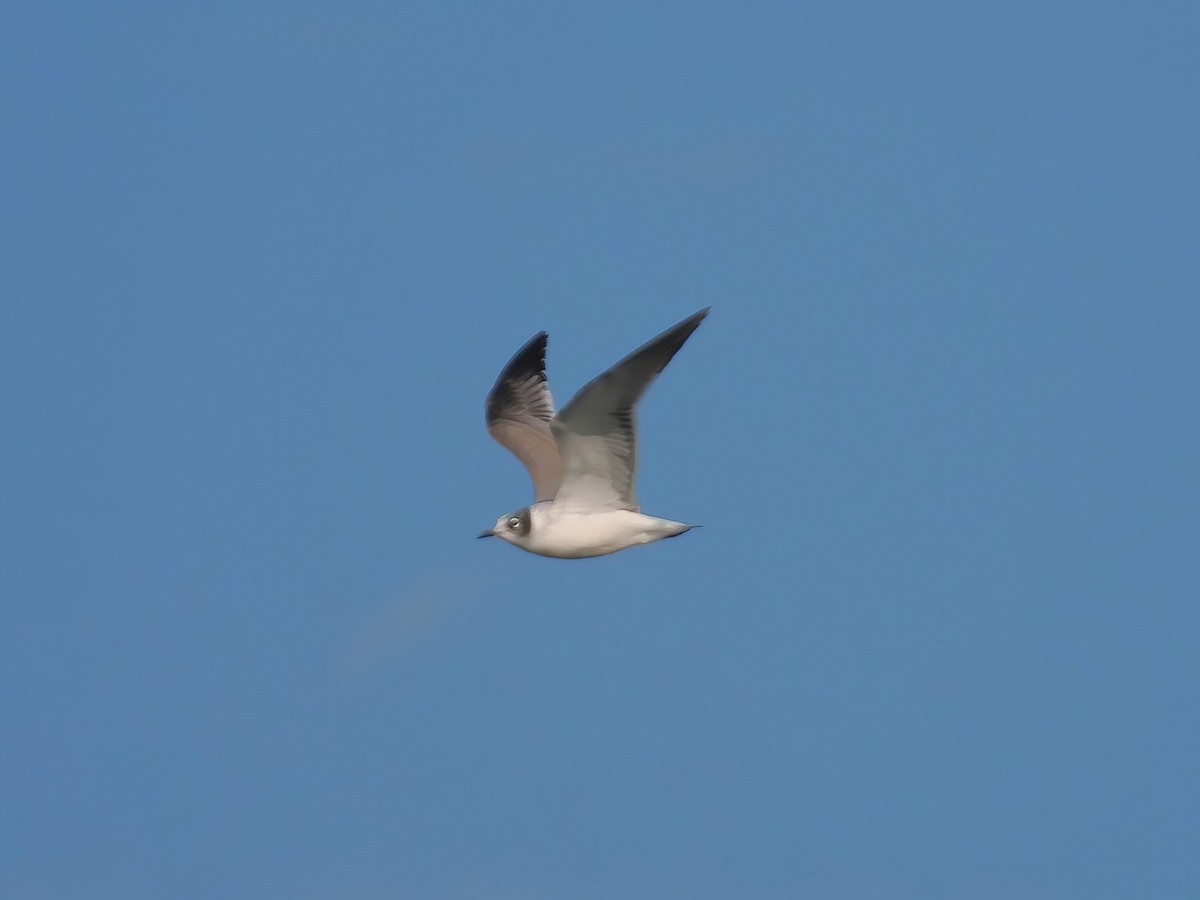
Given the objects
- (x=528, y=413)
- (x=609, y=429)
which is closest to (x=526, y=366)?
(x=528, y=413)

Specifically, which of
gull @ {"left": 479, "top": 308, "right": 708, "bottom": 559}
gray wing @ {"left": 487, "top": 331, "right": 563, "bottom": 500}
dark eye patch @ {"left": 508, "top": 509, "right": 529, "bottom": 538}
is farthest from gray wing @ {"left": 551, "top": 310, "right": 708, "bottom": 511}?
gray wing @ {"left": 487, "top": 331, "right": 563, "bottom": 500}

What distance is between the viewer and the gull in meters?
15.1

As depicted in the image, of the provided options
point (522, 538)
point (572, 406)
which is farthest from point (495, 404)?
point (572, 406)

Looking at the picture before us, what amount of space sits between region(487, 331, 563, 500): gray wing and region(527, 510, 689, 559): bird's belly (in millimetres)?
1946

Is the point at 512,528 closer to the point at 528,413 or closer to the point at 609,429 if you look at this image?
the point at 609,429

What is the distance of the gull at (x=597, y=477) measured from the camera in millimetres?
15125

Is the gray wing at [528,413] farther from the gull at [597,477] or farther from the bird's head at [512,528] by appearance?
the bird's head at [512,528]

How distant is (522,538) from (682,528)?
1715mm

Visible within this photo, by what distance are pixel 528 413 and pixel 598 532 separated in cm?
403

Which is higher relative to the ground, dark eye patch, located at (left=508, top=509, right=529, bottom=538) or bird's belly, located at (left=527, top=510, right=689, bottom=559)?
dark eye patch, located at (left=508, top=509, right=529, bottom=538)

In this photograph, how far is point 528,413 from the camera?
20.5 meters

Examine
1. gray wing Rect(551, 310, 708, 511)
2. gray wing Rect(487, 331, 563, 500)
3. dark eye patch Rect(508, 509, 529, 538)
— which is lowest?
dark eye patch Rect(508, 509, 529, 538)

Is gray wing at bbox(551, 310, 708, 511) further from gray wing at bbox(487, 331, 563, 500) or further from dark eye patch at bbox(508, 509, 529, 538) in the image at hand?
gray wing at bbox(487, 331, 563, 500)

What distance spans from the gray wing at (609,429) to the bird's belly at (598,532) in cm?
11
